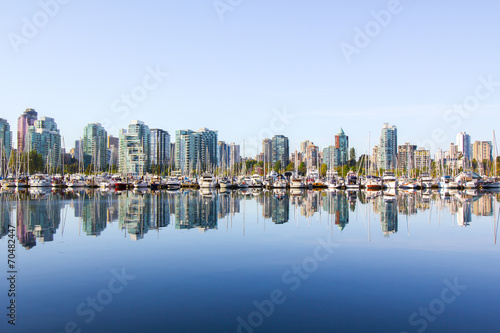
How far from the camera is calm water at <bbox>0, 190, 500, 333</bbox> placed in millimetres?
13969

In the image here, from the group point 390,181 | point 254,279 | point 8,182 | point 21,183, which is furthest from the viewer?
point 8,182

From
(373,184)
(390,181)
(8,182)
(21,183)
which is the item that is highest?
(390,181)

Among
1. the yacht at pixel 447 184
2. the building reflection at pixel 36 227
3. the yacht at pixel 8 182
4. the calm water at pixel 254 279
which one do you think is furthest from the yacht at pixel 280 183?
the calm water at pixel 254 279

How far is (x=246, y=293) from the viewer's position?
16.9 metres

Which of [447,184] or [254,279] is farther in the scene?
[447,184]

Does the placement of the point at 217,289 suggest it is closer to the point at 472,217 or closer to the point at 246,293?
the point at 246,293

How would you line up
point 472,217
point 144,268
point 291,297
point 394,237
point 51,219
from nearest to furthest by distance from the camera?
point 291,297 → point 144,268 → point 394,237 → point 51,219 → point 472,217

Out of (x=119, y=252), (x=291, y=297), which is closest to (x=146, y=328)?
(x=291, y=297)

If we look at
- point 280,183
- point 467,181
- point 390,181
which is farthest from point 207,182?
point 467,181

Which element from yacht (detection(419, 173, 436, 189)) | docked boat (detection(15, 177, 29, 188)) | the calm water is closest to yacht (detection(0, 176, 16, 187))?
docked boat (detection(15, 177, 29, 188))

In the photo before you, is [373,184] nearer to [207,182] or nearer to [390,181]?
[390,181]

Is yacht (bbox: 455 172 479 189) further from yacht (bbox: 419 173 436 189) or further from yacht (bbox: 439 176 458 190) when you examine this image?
yacht (bbox: 419 173 436 189)

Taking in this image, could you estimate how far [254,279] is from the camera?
753 inches

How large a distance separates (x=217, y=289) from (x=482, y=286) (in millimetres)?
10817
